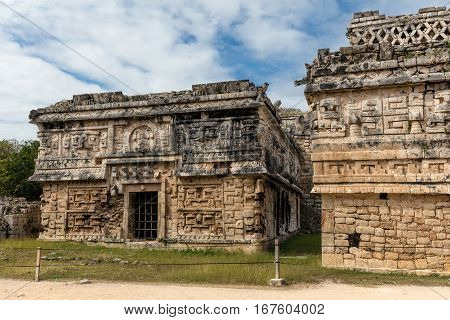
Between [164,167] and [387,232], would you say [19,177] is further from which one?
[387,232]

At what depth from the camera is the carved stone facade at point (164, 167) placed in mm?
12852

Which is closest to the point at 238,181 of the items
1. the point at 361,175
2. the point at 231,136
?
the point at 231,136

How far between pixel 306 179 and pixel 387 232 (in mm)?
14624

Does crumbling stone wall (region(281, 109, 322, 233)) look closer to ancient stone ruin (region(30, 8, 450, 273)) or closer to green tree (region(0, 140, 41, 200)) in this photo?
ancient stone ruin (region(30, 8, 450, 273))

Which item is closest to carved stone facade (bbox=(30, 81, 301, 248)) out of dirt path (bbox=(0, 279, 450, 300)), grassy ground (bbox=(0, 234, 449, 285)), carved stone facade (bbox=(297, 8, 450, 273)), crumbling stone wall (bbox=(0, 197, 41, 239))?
grassy ground (bbox=(0, 234, 449, 285))

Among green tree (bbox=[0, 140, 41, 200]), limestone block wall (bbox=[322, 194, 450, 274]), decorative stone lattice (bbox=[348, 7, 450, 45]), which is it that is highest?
decorative stone lattice (bbox=[348, 7, 450, 45])

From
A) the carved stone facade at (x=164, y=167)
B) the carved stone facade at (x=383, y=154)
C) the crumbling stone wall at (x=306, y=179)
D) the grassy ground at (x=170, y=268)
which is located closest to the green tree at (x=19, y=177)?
the carved stone facade at (x=164, y=167)

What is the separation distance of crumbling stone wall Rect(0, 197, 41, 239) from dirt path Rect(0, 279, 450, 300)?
9642mm

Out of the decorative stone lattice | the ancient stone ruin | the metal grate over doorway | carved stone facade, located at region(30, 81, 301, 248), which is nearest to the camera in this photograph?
the ancient stone ruin

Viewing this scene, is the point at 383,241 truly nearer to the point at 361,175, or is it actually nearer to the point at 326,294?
the point at 361,175

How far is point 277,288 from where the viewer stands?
7379 millimetres

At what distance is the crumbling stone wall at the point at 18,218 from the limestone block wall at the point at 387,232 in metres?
12.7

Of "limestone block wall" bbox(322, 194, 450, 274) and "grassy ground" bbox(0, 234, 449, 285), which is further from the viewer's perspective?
"limestone block wall" bbox(322, 194, 450, 274)

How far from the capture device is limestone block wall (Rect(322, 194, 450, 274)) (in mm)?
8711
